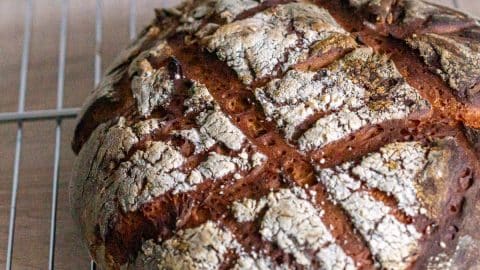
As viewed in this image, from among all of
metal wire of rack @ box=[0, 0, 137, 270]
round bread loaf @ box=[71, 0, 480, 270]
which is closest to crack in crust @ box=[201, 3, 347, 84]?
round bread loaf @ box=[71, 0, 480, 270]

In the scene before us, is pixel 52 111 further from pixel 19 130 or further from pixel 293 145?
pixel 293 145

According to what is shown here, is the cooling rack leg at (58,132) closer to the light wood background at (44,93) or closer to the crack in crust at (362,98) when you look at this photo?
the light wood background at (44,93)

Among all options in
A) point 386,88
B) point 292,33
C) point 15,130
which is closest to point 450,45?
point 386,88

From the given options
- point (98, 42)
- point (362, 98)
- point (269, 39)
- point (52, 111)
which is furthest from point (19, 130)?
point (362, 98)

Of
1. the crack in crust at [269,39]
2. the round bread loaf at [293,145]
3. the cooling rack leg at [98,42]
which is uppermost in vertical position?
the cooling rack leg at [98,42]

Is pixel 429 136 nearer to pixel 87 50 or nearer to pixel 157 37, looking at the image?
pixel 157 37

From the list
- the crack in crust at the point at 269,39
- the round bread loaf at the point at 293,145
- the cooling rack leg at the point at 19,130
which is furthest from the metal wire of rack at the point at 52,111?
the crack in crust at the point at 269,39
